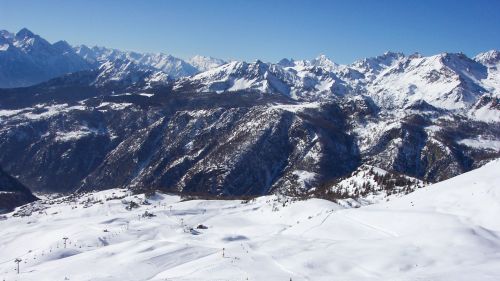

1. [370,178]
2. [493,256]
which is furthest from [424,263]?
[370,178]

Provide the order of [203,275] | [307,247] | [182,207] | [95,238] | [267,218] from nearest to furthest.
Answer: [203,275] < [307,247] < [95,238] < [267,218] < [182,207]

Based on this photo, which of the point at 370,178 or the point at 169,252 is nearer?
the point at 169,252

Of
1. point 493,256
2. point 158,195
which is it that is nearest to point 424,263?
point 493,256

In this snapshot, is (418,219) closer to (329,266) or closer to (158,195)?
(329,266)

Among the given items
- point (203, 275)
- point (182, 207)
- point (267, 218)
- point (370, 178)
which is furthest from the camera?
point (370, 178)

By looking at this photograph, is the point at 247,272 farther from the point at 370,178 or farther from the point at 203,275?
the point at 370,178

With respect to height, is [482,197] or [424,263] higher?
[482,197]
